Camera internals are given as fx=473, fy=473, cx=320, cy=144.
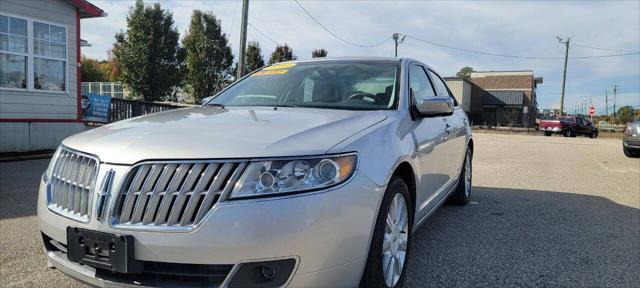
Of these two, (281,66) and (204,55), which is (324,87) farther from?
(204,55)

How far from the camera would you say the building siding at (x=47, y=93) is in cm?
1089

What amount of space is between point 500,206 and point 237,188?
4.69m

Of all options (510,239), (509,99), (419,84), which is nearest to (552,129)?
(509,99)

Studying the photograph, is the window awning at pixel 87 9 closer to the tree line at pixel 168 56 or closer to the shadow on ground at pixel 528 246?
the shadow on ground at pixel 528 246

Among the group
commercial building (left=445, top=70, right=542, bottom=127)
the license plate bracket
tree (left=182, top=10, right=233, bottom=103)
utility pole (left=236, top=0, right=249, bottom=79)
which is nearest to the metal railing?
utility pole (left=236, top=0, right=249, bottom=79)

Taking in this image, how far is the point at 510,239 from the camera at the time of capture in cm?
435

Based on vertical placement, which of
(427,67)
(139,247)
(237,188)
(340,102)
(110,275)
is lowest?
(110,275)

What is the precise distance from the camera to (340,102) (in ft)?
11.4

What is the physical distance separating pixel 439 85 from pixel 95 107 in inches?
564

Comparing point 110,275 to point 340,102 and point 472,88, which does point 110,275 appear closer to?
point 340,102

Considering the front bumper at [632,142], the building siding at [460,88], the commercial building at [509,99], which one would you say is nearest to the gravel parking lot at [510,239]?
the front bumper at [632,142]

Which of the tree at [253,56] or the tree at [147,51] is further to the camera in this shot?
the tree at [253,56]

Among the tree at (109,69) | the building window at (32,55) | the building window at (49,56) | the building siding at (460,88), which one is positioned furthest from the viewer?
the tree at (109,69)

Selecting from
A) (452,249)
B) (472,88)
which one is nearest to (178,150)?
(452,249)
